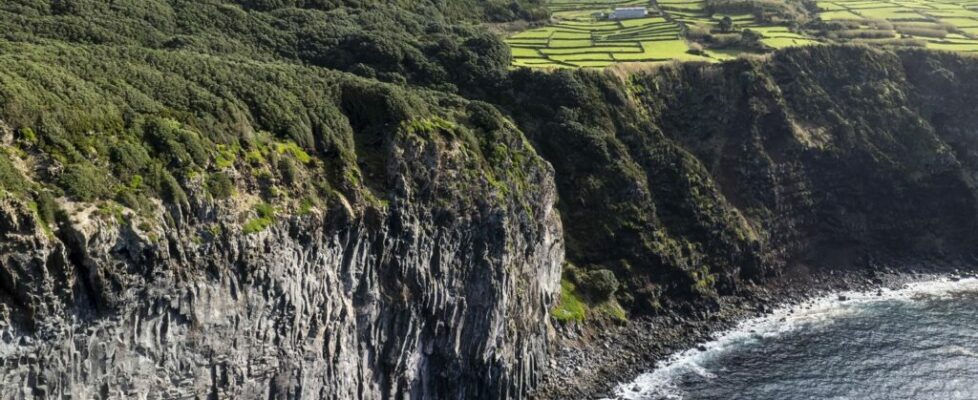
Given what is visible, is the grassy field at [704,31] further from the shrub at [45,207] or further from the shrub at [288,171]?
the shrub at [45,207]

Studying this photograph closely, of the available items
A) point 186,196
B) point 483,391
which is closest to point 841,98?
point 483,391

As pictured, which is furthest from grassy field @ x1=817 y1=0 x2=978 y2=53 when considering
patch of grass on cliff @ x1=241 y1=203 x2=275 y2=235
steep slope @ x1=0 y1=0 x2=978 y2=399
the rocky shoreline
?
patch of grass on cliff @ x1=241 y1=203 x2=275 y2=235

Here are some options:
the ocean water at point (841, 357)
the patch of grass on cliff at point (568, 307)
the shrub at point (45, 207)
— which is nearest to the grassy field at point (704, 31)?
the patch of grass on cliff at point (568, 307)

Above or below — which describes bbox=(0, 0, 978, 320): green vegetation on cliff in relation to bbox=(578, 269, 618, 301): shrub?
above

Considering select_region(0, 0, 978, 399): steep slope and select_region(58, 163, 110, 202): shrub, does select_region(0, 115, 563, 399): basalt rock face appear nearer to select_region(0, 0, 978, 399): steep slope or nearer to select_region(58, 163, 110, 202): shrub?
select_region(0, 0, 978, 399): steep slope

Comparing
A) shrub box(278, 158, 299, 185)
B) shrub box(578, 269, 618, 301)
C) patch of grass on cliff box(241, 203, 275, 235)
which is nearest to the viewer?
patch of grass on cliff box(241, 203, 275, 235)

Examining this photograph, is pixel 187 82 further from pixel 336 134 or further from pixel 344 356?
pixel 344 356
